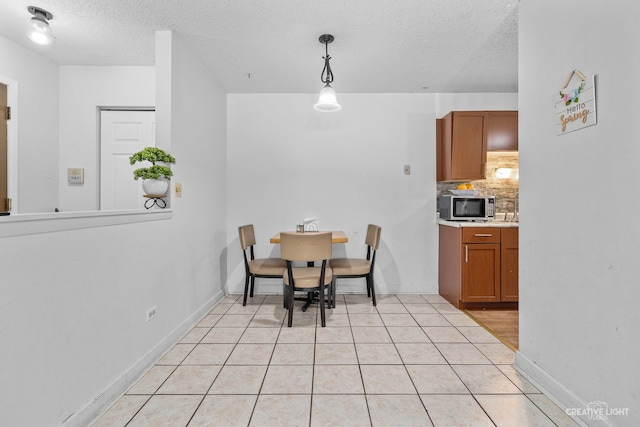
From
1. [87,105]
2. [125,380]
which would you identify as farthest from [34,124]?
[125,380]

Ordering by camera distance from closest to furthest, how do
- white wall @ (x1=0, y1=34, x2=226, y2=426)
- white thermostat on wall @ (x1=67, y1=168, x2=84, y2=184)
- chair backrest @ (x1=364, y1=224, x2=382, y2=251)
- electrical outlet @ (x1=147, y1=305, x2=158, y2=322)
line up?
white wall @ (x1=0, y1=34, x2=226, y2=426)
electrical outlet @ (x1=147, y1=305, x2=158, y2=322)
white thermostat on wall @ (x1=67, y1=168, x2=84, y2=184)
chair backrest @ (x1=364, y1=224, x2=382, y2=251)

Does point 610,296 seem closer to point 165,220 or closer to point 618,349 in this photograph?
point 618,349

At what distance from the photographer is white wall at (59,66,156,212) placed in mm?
3162

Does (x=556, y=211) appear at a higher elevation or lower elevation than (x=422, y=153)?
lower

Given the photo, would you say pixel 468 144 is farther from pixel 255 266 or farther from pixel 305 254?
pixel 255 266

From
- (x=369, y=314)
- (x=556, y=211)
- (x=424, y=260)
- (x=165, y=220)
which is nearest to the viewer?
(x=556, y=211)

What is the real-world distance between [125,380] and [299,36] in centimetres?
277

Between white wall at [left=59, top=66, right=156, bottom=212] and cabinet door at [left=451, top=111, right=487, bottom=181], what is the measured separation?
11.1ft

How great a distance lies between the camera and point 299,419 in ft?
5.18

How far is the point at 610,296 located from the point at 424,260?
2.54 metres

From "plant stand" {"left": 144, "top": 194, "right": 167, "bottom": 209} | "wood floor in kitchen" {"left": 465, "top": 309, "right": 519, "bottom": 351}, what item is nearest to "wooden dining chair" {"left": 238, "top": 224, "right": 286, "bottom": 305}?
Result: "plant stand" {"left": 144, "top": 194, "right": 167, "bottom": 209}

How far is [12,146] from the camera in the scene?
9.07ft

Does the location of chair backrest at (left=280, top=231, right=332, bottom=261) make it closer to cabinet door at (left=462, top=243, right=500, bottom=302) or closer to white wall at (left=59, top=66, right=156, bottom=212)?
cabinet door at (left=462, top=243, right=500, bottom=302)

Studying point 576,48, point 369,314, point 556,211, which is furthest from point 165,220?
point 576,48
